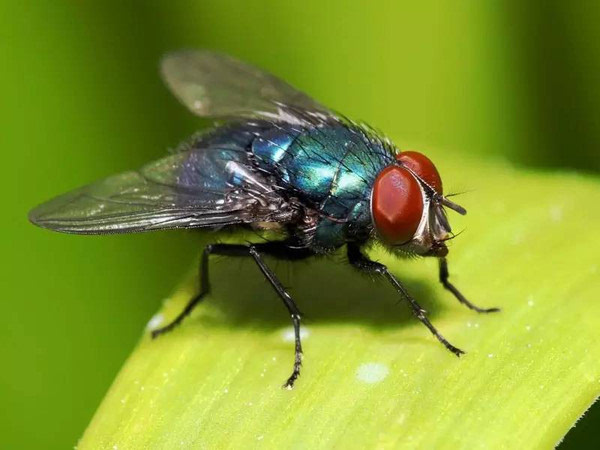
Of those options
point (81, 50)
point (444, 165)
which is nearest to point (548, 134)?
point (444, 165)

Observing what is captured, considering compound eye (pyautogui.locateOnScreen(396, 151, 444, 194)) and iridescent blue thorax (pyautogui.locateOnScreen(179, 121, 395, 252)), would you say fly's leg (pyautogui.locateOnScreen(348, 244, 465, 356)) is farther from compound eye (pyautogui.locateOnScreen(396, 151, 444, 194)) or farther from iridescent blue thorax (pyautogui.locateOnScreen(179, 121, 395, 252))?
Result: compound eye (pyautogui.locateOnScreen(396, 151, 444, 194))

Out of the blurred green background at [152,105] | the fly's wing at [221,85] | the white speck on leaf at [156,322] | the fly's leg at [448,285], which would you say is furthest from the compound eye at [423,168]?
the white speck on leaf at [156,322]

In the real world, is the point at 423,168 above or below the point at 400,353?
above

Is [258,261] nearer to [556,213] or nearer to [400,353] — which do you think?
[400,353]

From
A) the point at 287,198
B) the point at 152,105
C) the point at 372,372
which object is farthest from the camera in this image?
the point at 152,105

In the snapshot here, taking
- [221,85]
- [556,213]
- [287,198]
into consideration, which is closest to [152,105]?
[221,85]

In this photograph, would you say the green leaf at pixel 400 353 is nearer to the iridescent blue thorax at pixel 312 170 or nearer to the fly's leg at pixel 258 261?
the fly's leg at pixel 258 261

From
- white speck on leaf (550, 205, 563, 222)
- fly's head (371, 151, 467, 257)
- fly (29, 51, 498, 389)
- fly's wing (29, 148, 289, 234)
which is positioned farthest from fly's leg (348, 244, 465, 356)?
white speck on leaf (550, 205, 563, 222)
